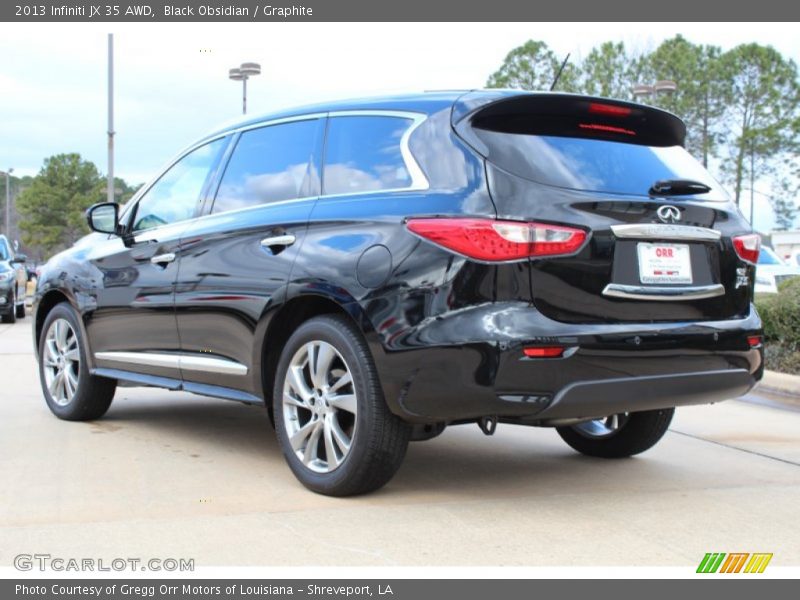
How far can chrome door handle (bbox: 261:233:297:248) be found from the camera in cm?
464

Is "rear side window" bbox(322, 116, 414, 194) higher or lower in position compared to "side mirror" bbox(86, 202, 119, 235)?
higher

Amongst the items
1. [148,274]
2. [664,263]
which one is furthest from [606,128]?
[148,274]

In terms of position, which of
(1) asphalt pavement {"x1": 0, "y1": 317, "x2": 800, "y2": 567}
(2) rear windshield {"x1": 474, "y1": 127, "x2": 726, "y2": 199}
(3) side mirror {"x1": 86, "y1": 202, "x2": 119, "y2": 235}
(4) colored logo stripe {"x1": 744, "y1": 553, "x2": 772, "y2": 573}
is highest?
(2) rear windshield {"x1": 474, "y1": 127, "x2": 726, "y2": 199}

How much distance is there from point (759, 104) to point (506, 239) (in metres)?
47.8

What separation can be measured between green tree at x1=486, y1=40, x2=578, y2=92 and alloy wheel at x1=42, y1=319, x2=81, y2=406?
34.4m

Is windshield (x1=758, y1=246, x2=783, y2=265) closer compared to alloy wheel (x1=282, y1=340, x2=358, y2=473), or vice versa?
alloy wheel (x1=282, y1=340, x2=358, y2=473)

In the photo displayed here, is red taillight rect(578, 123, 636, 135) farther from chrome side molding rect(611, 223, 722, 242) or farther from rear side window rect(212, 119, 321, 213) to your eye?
rear side window rect(212, 119, 321, 213)

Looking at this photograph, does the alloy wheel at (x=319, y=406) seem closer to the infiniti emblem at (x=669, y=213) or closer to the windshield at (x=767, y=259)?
the infiniti emblem at (x=669, y=213)

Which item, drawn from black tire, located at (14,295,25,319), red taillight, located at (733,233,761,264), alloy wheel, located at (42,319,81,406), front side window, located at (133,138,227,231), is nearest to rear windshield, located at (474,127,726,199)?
red taillight, located at (733,233,761,264)

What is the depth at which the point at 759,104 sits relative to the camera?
47531mm

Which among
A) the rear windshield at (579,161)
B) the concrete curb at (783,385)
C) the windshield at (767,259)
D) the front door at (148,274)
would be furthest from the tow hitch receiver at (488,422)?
the windshield at (767,259)

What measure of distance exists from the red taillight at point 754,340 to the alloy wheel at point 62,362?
4261 millimetres

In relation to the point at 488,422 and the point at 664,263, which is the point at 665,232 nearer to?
the point at 664,263
